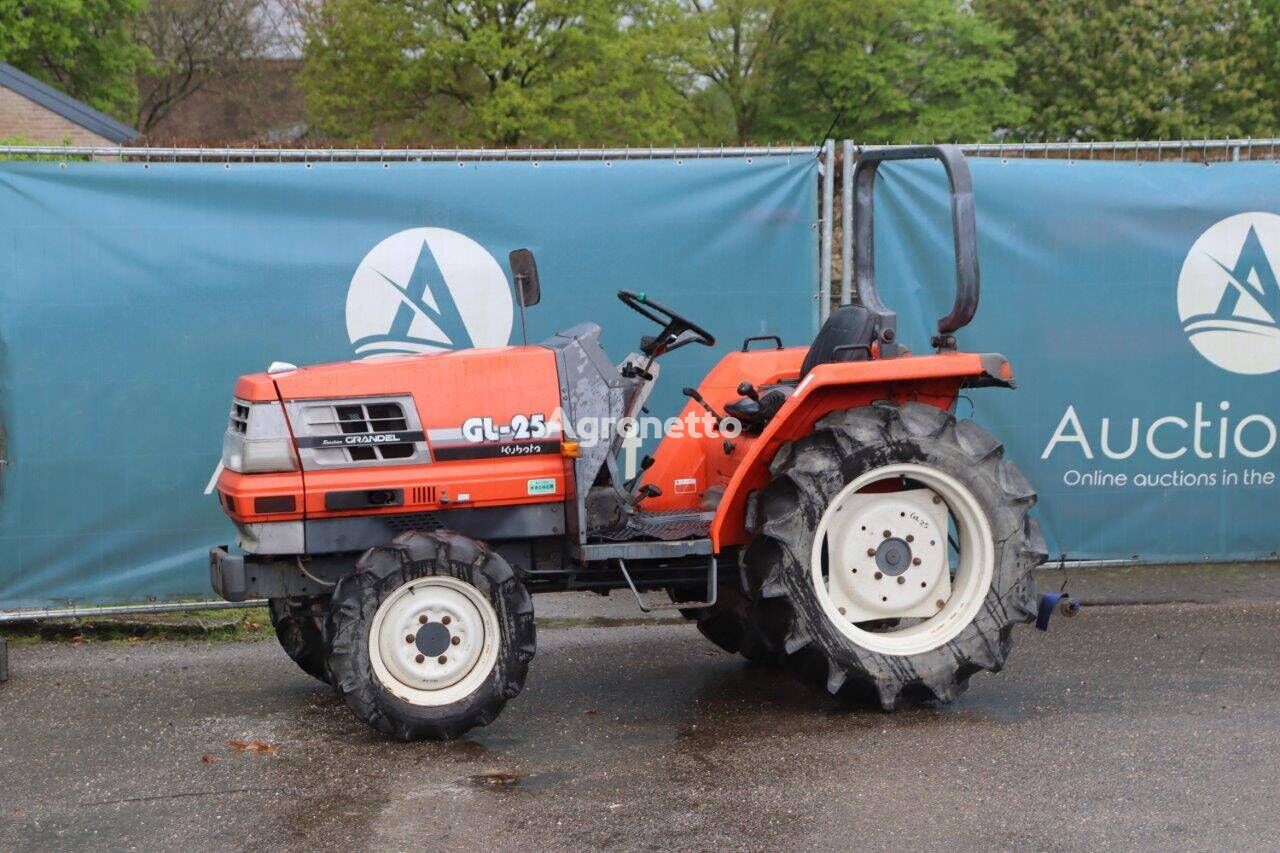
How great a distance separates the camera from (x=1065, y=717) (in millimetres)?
5652

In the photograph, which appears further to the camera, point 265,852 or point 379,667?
point 379,667

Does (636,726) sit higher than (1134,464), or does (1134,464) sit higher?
(1134,464)

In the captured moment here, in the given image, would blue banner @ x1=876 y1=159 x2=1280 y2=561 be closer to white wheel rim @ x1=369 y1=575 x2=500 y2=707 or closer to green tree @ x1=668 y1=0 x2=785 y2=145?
white wheel rim @ x1=369 y1=575 x2=500 y2=707

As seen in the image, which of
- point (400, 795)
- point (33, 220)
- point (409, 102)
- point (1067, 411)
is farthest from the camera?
point (409, 102)

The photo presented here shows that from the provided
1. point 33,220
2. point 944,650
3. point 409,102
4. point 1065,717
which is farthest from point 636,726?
point 409,102

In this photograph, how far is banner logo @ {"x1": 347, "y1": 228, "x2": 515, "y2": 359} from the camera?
7.54m

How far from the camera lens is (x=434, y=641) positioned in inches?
212

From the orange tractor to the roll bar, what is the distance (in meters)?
0.01

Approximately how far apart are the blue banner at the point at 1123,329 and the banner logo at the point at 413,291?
2220 mm

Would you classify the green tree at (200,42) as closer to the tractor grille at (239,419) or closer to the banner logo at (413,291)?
the banner logo at (413,291)

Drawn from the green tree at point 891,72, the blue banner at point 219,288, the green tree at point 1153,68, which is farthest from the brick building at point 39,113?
the blue banner at point 219,288

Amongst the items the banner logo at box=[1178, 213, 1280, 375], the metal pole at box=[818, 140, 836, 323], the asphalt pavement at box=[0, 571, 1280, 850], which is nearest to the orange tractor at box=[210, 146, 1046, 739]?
the asphalt pavement at box=[0, 571, 1280, 850]

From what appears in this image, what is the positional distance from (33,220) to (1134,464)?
19.3ft

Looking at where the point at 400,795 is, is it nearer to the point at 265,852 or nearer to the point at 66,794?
the point at 265,852
